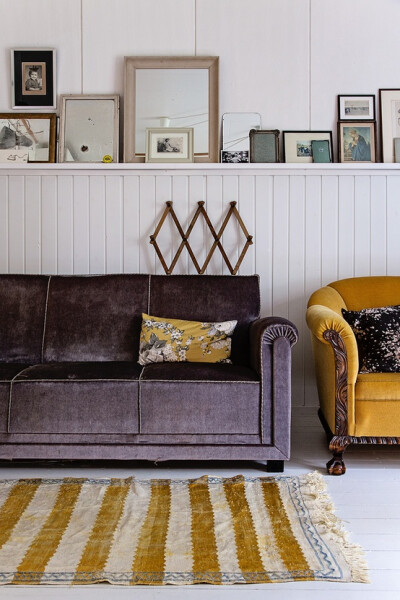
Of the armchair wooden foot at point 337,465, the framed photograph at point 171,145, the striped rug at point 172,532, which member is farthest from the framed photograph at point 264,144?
the striped rug at point 172,532

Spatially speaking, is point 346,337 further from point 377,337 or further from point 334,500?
point 334,500

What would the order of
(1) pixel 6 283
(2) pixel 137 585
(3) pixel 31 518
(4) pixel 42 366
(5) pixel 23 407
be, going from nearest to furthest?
(2) pixel 137 585, (3) pixel 31 518, (5) pixel 23 407, (4) pixel 42 366, (1) pixel 6 283

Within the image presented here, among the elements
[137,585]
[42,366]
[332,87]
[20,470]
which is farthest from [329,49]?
[137,585]

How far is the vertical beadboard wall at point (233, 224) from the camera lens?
155 inches

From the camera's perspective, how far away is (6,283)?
139 inches

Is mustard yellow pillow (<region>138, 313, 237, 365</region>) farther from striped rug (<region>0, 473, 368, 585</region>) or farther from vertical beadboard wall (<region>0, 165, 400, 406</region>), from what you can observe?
vertical beadboard wall (<region>0, 165, 400, 406</region>)

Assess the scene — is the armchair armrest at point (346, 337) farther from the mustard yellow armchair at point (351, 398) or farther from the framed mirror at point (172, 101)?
the framed mirror at point (172, 101)

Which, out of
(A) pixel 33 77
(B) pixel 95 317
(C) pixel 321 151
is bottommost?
(B) pixel 95 317

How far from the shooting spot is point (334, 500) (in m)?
2.58

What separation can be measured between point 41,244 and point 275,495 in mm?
2134

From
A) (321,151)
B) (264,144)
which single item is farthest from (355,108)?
(264,144)

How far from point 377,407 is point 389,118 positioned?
1.86 m

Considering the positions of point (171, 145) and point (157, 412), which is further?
point (171, 145)

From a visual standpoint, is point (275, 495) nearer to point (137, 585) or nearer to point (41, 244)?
point (137, 585)
